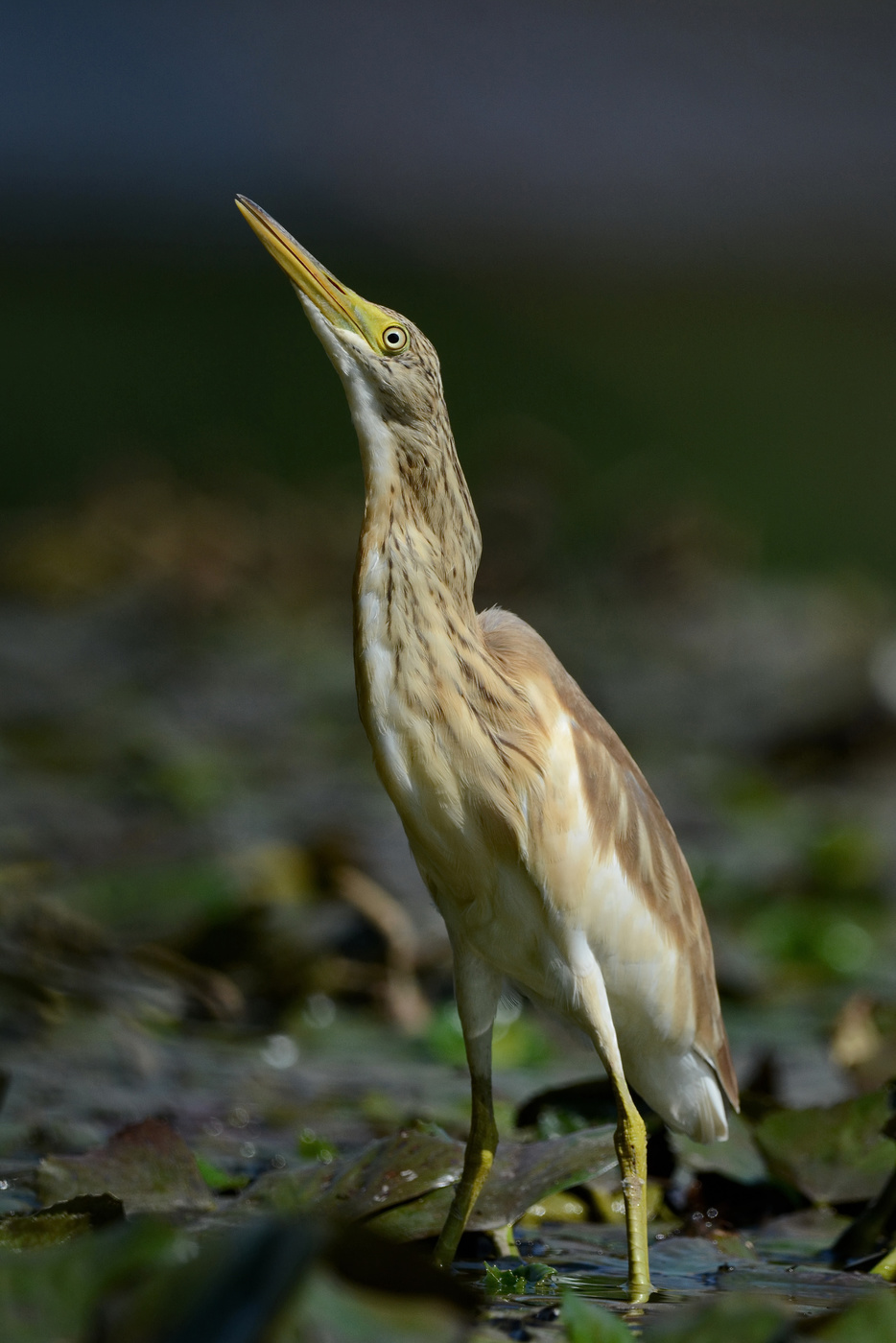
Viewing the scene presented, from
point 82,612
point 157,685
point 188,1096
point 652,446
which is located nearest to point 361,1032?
point 188,1096

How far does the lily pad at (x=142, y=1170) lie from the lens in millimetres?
1987

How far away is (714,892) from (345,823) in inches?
34.7

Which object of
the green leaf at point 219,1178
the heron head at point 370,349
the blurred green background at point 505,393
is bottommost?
the green leaf at point 219,1178

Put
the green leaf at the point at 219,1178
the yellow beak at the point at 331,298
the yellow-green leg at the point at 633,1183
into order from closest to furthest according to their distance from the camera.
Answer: the yellow-green leg at the point at 633,1183 < the yellow beak at the point at 331,298 < the green leaf at the point at 219,1178

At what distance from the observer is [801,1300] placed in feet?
5.99

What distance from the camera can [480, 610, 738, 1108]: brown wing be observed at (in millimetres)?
1990

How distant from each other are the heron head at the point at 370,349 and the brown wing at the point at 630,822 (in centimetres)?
29

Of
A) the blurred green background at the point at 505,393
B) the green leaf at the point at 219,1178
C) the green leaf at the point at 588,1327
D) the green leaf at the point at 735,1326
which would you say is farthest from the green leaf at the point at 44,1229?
the blurred green background at the point at 505,393

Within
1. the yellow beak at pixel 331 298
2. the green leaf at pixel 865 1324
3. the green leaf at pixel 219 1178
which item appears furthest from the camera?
the green leaf at pixel 219 1178

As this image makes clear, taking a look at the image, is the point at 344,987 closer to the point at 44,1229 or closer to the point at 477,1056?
the point at 477,1056

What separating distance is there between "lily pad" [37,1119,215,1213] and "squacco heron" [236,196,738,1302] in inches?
12.0

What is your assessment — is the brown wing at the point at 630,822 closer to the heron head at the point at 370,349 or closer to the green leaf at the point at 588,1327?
the heron head at the point at 370,349

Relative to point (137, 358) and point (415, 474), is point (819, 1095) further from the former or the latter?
point (137, 358)

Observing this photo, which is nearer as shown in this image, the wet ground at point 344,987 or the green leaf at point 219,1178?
the wet ground at point 344,987
